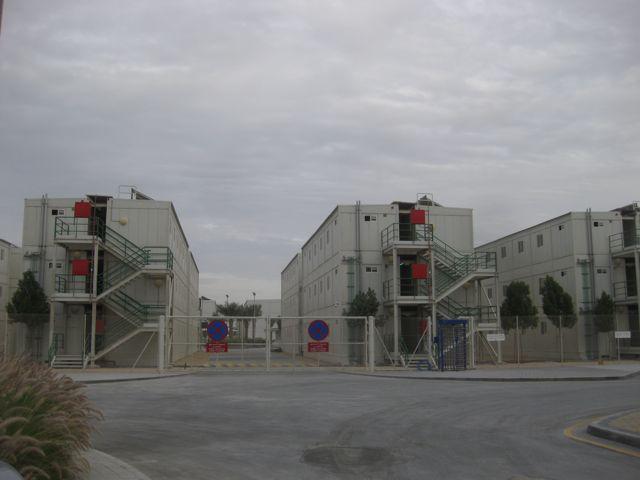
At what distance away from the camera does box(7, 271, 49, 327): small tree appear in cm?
3234

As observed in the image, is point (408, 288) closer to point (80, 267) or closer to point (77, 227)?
point (80, 267)

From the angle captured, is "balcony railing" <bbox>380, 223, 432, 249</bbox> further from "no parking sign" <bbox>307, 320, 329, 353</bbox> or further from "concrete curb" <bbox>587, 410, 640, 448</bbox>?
"concrete curb" <bbox>587, 410, 640, 448</bbox>

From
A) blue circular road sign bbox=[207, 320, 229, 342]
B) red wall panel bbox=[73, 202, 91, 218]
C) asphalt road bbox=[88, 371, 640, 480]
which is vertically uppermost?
A: red wall panel bbox=[73, 202, 91, 218]

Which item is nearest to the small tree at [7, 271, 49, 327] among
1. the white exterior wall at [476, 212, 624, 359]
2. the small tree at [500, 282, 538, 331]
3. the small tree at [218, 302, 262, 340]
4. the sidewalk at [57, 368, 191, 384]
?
the sidewalk at [57, 368, 191, 384]

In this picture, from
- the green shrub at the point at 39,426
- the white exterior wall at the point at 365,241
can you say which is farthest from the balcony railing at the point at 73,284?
the green shrub at the point at 39,426

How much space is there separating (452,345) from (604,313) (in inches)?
567

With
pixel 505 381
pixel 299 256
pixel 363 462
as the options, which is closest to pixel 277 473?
pixel 363 462

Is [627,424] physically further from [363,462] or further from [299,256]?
[299,256]

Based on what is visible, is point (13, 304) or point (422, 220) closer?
point (13, 304)

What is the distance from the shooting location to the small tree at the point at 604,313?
37.2 meters

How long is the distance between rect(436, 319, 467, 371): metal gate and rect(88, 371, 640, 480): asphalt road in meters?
8.01

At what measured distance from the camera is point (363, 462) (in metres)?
8.90

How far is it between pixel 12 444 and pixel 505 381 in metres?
20.5

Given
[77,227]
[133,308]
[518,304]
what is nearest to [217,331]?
[133,308]
